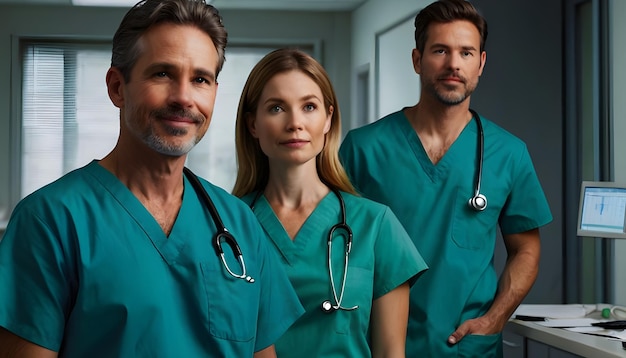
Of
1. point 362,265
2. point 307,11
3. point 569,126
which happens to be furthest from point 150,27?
point 307,11

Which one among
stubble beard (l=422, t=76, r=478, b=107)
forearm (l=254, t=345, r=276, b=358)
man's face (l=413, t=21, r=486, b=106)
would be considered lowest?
forearm (l=254, t=345, r=276, b=358)

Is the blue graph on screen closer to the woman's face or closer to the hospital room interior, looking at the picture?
the hospital room interior

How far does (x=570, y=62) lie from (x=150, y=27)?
2.72 metres

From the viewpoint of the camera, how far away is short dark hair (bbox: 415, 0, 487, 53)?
7.26ft

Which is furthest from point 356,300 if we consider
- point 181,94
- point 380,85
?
point 380,85

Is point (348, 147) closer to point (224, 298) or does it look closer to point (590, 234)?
point (590, 234)

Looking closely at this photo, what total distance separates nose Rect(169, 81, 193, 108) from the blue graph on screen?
165 cm

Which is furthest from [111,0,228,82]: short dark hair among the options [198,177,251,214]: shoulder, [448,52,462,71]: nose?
[448,52,462,71]: nose

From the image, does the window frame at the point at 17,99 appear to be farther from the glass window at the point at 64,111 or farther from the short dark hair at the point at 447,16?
the short dark hair at the point at 447,16

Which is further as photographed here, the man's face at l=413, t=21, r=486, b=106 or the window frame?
the window frame

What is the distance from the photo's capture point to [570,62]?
370cm

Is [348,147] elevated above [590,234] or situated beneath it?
elevated above

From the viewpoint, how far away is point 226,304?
138 cm

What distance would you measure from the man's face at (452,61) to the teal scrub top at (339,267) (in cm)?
45
